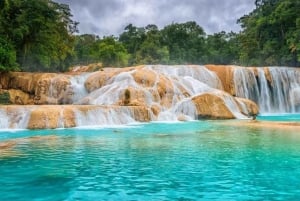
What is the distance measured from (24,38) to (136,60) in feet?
81.9

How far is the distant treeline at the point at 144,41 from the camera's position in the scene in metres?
31.5

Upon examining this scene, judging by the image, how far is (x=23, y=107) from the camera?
750 inches

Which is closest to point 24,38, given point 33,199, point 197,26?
point 33,199

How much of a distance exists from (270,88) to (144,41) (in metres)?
30.8

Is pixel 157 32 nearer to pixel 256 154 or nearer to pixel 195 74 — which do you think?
pixel 195 74

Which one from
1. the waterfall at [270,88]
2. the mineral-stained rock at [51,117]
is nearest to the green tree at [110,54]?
the waterfall at [270,88]

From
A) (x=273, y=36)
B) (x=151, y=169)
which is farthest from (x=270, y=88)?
(x=151, y=169)

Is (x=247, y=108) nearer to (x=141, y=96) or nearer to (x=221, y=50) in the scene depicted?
(x=141, y=96)

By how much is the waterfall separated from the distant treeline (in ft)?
26.4

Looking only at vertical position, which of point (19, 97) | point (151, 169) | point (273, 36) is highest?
point (273, 36)

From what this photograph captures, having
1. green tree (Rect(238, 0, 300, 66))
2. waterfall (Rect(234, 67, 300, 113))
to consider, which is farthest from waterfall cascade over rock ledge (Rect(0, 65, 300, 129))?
green tree (Rect(238, 0, 300, 66))

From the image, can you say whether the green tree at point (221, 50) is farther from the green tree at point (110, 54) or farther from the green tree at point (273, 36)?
the green tree at point (110, 54)

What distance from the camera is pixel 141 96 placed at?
2434 cm

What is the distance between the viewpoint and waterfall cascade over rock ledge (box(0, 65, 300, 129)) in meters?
19.5
